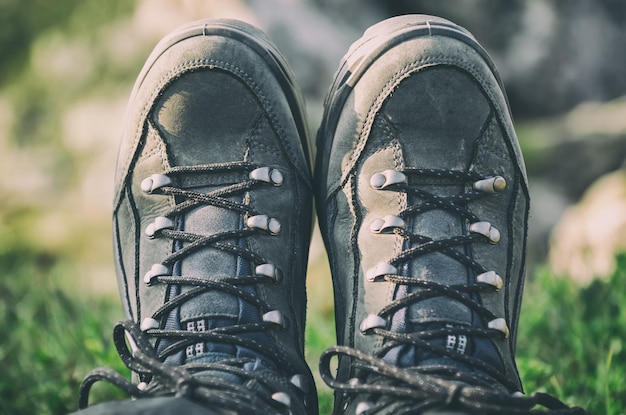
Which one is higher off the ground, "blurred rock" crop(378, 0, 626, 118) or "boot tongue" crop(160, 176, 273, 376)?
"blurred rock" crop(378, 0, 626, 118)

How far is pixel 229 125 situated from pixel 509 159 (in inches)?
27.0

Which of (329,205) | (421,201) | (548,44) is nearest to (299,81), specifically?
(548,44)

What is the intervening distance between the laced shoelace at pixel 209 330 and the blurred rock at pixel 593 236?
1.22 meters

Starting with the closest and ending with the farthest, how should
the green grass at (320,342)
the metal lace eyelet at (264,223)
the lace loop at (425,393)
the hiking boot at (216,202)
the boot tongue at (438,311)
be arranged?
the lace loop at (425,393), the boot tongue at (438,311), the hiking boot at (216,202), the metal lace eyelet at (264,223), the green grass at (320,342)

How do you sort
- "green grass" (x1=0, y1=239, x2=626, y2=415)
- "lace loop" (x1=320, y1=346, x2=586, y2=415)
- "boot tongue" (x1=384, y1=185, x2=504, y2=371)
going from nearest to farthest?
"lace loop" (x1=320, y1=346, x2=586, y2=415) → "boot tongue" (x1=384, y1=185, x2=504, y2=371) → "green grass" (x1=0, y1=239, x2=626, y2=415)

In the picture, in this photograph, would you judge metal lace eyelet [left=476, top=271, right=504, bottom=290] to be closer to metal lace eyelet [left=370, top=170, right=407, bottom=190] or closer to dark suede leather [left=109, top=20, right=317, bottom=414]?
metal lace eyelet [left=370, top=170, right=407, bottom=190]

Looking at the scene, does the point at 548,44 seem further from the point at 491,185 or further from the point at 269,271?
the point at 269,271

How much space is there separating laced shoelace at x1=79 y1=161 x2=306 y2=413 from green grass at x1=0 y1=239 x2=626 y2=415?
1.38 ft

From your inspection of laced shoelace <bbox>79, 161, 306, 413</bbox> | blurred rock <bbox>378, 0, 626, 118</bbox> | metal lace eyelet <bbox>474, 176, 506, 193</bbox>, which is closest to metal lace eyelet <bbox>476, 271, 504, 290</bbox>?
metal lace eyelet <bbox>474, 176, 506, 193</bbox>

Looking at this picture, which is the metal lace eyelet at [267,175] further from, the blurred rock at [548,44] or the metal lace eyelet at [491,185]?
the blurred rock at [548,44]

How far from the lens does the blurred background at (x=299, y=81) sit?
112 inches

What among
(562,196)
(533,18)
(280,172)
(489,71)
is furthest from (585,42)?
(280,172)

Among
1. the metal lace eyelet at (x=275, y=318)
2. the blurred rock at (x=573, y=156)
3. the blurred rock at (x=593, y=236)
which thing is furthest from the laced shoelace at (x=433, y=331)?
the blurred rock at (x=573, y=156)

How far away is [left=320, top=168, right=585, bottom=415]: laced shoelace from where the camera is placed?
3.89 ft
